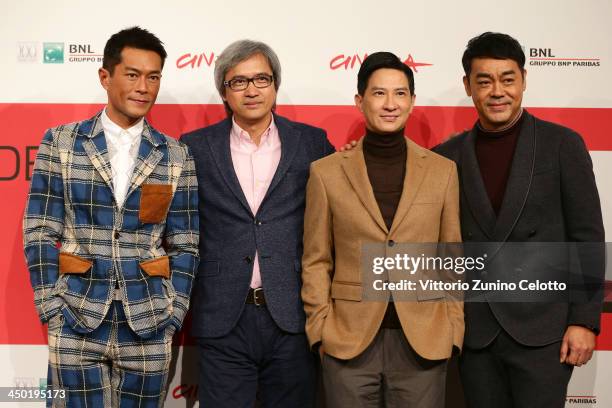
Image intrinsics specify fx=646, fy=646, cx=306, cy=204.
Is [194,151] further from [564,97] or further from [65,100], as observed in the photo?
[564,97]

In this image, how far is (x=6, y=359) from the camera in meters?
3.24

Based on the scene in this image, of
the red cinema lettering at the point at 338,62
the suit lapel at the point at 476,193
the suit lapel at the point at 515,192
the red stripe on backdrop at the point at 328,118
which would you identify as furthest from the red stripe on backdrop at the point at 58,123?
the suit lapel at the point at 515,192

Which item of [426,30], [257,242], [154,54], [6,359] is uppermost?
[426,30]

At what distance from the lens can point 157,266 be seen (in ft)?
8.05

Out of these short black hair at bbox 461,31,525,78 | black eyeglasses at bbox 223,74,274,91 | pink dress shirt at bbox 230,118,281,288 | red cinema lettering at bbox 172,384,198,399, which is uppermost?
short black hair at bbox 461,31,525,78

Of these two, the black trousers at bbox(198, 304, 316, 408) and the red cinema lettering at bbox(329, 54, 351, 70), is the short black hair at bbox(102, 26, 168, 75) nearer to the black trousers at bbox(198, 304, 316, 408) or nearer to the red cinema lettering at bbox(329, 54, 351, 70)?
the red cinema lettering at bbox(329, 54, 351, 70)

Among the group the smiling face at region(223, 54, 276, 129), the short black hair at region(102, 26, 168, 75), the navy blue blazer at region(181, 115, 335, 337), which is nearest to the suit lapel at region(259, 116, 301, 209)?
the navy blue blazer at region(181, 115, 335, 337)

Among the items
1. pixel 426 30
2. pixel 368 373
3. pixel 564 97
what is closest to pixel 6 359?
pixel 368 373

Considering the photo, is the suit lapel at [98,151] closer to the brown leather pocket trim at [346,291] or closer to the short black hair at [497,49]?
the brown leather pocket trim at [346,291]

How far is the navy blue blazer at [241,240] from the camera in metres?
2.51

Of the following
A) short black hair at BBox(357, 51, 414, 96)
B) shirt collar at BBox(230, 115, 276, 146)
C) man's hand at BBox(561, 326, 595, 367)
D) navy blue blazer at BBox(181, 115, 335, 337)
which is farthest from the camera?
shirt collar at BBox(230, 115, 276, 146)

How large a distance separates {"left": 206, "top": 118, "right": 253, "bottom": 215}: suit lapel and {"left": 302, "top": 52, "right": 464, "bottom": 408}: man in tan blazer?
0.94 feet

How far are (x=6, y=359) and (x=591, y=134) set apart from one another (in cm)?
315

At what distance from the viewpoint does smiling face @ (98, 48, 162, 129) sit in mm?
2533
